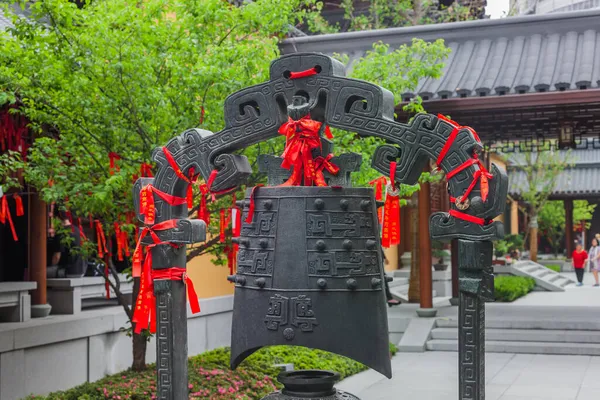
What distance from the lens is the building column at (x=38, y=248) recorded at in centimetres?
1020

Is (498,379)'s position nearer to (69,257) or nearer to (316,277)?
(69,257)

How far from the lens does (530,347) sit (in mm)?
13492

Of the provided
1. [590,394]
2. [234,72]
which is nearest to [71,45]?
[234,72]

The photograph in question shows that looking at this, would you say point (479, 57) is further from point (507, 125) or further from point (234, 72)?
point (234, 72)

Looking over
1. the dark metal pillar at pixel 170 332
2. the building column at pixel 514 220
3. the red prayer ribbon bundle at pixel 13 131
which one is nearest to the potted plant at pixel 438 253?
the red prayer ribbon bundle at pixel 13 131

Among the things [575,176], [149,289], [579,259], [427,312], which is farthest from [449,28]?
[575,176]

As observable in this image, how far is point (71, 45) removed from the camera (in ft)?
26.2

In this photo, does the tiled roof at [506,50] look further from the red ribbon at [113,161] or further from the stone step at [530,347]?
the red ribbon at [113,161]

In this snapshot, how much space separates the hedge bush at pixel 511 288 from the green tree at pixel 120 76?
10806 millimetres

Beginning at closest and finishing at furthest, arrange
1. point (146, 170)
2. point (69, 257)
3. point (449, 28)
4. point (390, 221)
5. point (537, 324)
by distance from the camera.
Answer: point (390, 221) → point (146, 170) → point (69, 257) → point (537, 324) → point (449, 28)

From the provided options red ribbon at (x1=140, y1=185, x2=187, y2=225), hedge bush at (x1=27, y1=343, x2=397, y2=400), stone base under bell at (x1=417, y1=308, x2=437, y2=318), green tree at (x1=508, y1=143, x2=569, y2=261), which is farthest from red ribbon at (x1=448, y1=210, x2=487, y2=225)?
green tree at (x1=508, y1=143, x2=569, y2=261)

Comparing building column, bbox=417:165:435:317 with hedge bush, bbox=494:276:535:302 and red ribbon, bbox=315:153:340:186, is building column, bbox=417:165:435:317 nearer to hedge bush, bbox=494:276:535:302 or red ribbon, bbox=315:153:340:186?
hedge bush, bbox=494:276:535:302

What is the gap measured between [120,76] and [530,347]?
883 cm

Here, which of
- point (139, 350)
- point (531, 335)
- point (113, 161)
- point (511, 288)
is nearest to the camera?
point (113, 161)
